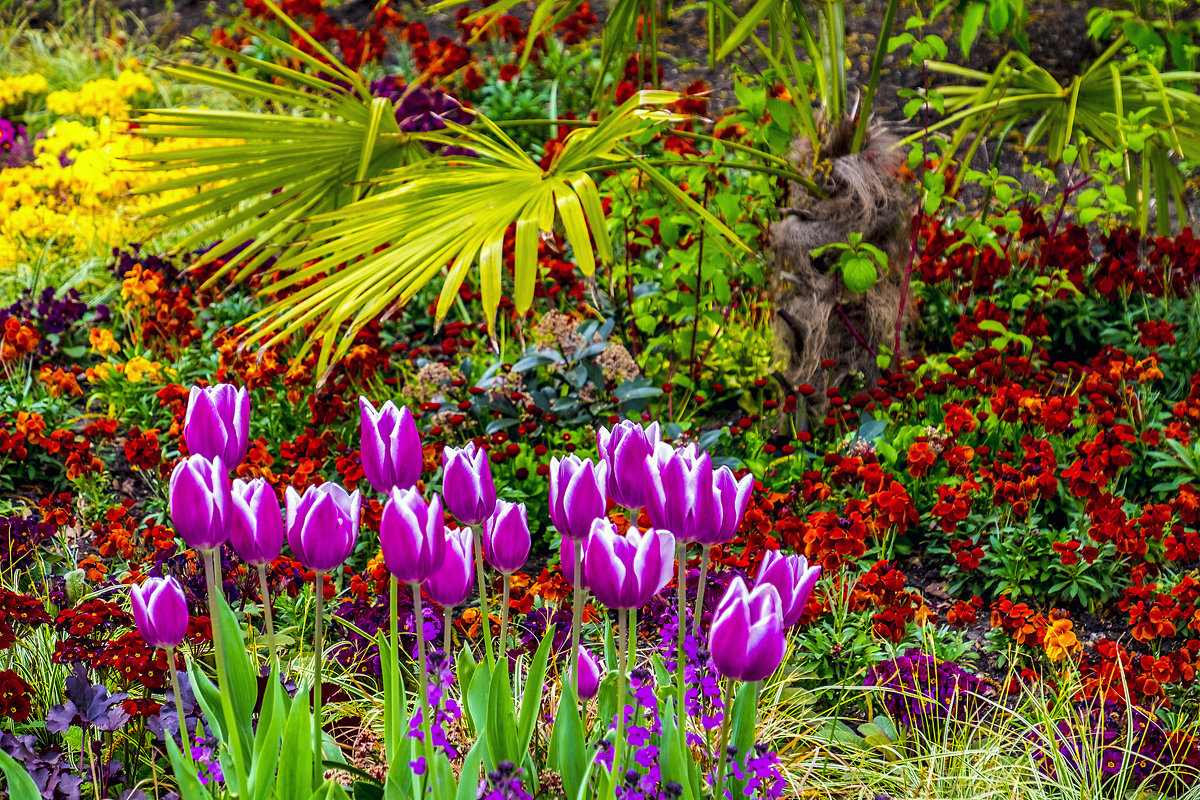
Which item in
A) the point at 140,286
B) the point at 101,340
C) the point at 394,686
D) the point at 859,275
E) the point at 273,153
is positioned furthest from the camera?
the point at 140,286

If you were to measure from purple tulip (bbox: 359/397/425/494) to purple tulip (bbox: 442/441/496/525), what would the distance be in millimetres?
44

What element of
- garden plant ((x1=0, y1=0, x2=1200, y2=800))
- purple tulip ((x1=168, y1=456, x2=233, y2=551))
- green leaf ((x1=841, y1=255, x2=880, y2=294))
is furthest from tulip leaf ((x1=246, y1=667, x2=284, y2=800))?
green leaf ((x1=841, y1=255, x2=880, y2=294))

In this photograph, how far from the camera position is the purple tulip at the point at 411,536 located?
3.91 ft

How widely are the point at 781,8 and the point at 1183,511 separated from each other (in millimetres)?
1725

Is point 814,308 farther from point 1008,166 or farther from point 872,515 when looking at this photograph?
point 1008,166

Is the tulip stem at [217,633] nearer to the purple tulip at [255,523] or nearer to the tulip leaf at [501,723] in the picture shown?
the purple tulip at [255,523]

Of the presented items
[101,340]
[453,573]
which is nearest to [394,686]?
[453,573]

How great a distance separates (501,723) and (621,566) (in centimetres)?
40

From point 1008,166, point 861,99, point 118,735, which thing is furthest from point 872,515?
point 1008,166

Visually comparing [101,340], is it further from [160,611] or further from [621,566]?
[621,566]

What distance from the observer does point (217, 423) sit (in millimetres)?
1374

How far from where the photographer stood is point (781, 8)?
9.46 feet

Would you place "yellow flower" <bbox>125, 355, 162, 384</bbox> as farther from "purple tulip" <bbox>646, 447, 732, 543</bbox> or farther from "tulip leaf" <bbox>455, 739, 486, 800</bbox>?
"purple tulip" <bbox>646, 447, 732, 543</bbox>

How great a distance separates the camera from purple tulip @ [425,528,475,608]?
1297 millimetres
